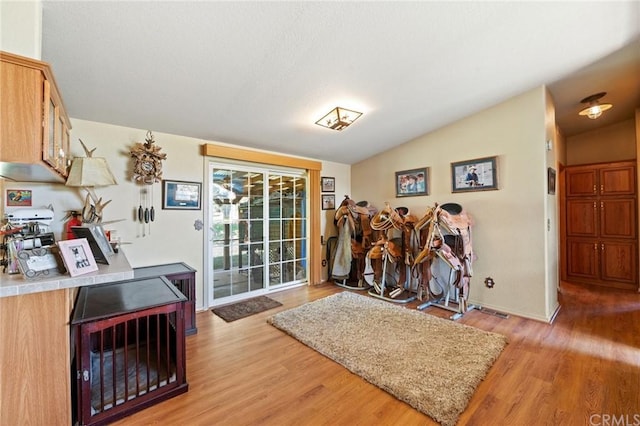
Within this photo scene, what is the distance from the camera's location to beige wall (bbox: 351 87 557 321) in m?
3.03

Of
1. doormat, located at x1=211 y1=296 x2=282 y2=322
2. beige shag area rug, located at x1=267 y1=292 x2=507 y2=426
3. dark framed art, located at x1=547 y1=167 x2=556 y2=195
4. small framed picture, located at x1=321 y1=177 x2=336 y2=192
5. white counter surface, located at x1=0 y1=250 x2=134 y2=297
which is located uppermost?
small framed picture, located at x1=321 y1=177 x2=336 y2=192

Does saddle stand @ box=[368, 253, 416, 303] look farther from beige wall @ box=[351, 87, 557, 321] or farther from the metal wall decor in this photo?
the metal wall decor

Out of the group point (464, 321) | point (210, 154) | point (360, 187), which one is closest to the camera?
point (464, 321)

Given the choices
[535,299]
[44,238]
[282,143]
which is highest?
[282,143]

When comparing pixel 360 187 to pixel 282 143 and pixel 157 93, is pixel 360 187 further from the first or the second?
pixel 157 93

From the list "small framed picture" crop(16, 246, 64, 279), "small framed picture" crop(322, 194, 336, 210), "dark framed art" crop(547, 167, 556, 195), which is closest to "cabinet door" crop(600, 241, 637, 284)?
"dark framed art" crop(547, 167, 556, 195)

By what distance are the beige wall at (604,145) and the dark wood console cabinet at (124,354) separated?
6746 millimetres

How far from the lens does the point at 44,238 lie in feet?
5.44

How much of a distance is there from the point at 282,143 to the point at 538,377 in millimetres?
3624

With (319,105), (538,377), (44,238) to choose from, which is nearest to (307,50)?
(319,105)

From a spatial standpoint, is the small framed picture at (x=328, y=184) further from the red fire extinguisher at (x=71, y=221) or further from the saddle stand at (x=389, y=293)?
the red fire extinguisher at (x=71, y=221)

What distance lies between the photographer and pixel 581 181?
4.51 meters

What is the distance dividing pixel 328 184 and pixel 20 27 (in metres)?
3.98

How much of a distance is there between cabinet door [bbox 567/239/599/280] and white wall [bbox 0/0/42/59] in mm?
6921
